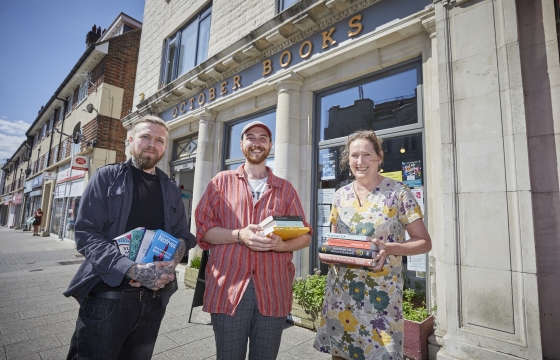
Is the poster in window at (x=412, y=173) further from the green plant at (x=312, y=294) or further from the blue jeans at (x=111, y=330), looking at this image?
the blue jeans at (x=111, y=330)

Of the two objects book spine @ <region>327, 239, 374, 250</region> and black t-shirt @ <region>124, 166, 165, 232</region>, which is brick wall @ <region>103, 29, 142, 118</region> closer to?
black t-shirt @ <region>124, 166, 165, 232</region>

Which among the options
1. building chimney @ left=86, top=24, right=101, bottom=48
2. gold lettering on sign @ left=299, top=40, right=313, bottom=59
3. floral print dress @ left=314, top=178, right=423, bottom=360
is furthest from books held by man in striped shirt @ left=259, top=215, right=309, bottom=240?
building chimney @ left=86, top=24, right=101, bottom=48

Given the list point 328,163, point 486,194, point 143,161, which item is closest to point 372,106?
point 328,163

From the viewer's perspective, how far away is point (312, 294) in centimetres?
427

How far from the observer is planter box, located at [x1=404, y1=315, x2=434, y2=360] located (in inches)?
123

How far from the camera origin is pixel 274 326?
1.98 metres

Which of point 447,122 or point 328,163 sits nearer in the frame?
point 447,122

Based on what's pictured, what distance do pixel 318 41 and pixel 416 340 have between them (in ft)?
16.4

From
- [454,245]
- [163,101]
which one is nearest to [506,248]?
[454,245]

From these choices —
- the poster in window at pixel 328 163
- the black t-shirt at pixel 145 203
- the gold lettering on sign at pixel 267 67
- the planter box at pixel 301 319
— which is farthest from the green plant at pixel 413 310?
the gold lettering on sign at pixel 267 67

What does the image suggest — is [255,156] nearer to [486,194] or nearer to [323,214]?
[486,194]

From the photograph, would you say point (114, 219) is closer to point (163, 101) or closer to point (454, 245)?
point (454, 245)

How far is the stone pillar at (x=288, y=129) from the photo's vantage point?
535 centimetres

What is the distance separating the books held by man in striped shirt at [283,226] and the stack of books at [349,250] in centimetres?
27
